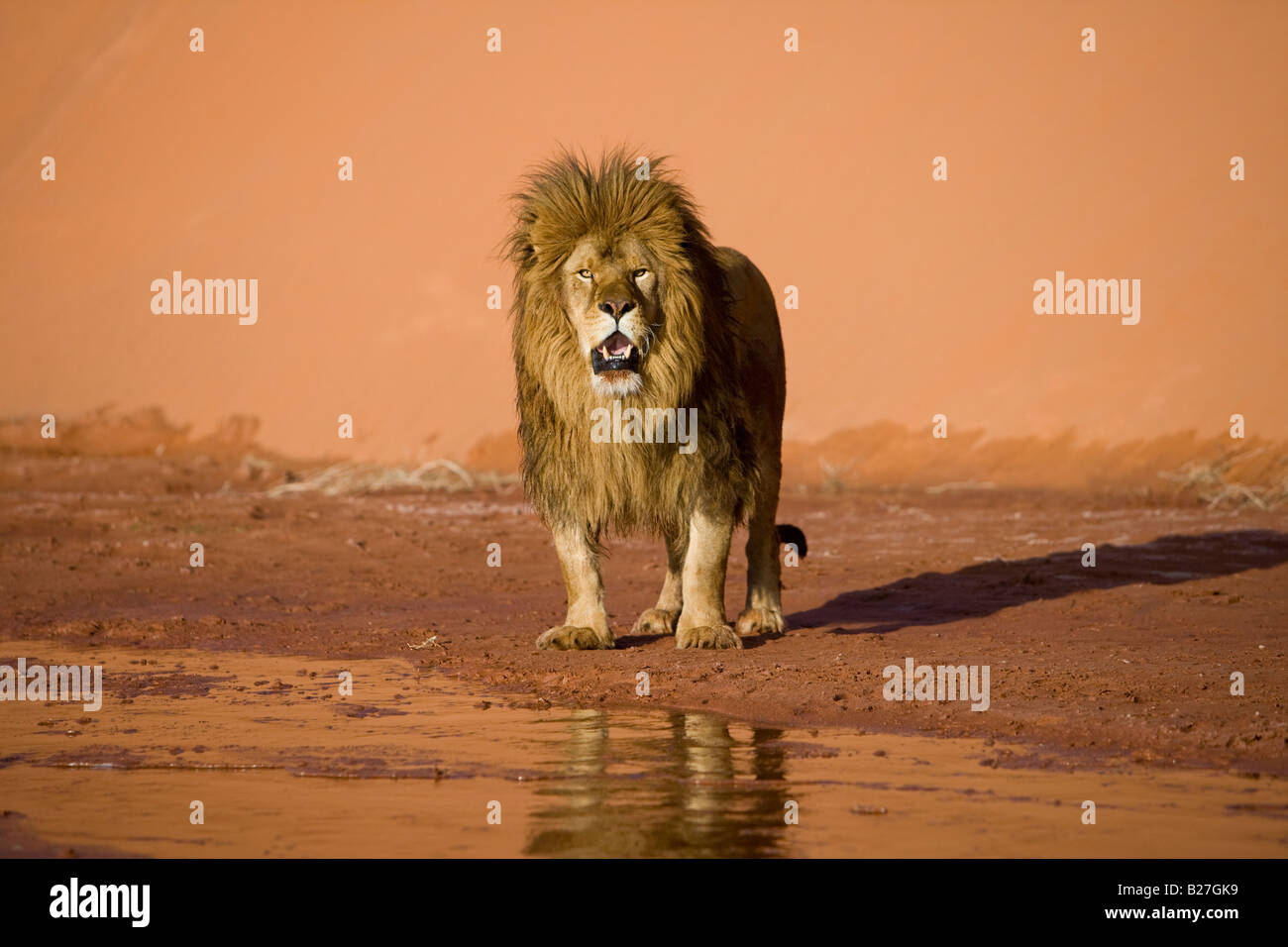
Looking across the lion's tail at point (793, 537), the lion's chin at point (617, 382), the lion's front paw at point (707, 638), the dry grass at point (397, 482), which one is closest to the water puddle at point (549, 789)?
the lion's front paw at point (707, 638)

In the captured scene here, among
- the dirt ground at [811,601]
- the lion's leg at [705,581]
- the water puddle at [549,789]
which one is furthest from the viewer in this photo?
the lion's leg at [705,581]

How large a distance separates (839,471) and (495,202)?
11209mm

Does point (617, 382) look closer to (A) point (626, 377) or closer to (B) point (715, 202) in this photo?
(A) point (626, 377)

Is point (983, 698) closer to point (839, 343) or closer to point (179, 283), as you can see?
point (839, 343)

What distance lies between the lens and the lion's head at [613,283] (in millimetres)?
7363

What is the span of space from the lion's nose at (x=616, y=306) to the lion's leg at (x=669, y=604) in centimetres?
159

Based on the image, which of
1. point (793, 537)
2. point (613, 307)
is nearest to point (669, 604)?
point (793, 537)

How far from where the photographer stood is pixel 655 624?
8727 mm

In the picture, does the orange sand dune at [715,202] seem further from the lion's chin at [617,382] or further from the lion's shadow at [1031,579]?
the lion's chin at [617,382]

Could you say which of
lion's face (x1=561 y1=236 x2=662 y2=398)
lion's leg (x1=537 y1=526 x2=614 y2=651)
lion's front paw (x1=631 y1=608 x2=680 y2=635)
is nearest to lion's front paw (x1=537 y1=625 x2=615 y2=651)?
lion's leg (x1=537 y1=526 x2=614 y2=651)

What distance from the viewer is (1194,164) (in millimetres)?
21406

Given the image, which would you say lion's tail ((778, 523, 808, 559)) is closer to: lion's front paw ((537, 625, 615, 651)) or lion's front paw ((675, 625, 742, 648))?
lion's front paw ((675, 625, 742, 648))

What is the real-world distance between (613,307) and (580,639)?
5.91ft

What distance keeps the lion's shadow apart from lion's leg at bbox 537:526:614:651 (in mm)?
838
